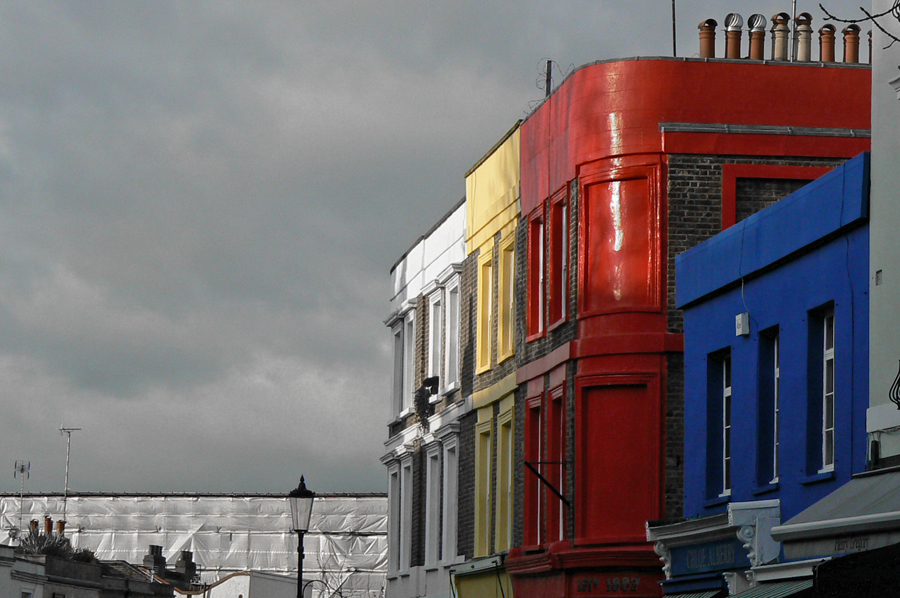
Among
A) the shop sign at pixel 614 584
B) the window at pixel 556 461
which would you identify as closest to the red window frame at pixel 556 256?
the window at pixel 556 461

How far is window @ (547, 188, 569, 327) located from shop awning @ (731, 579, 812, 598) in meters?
9.21

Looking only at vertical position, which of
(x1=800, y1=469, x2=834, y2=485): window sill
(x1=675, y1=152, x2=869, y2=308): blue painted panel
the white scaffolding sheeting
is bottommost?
the white scaffolding sheeting

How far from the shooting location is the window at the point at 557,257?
89.3 ft

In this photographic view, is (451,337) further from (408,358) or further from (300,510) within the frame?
(300,510)

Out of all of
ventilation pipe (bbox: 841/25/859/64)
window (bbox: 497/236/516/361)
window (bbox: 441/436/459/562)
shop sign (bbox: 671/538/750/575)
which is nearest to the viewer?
shop sign (bbox: 671/538/750/575)

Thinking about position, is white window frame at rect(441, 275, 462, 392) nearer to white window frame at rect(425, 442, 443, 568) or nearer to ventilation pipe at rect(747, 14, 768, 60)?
white window frame at rect(425, 442, 443, 568)

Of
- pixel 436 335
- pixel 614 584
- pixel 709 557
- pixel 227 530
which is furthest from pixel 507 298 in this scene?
pixel 227 530

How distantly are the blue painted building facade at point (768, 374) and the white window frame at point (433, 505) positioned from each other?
538 inches

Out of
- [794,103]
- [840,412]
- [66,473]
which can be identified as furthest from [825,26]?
[66,473]

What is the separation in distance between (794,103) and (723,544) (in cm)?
820

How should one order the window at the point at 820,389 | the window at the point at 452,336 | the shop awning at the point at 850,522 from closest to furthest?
the shop awning at the point at 850,522
the window at the point at 820,389
the window at the point at 452,336

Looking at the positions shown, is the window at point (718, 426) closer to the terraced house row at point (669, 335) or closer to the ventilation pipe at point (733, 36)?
the terraced house row at point (669, 335)

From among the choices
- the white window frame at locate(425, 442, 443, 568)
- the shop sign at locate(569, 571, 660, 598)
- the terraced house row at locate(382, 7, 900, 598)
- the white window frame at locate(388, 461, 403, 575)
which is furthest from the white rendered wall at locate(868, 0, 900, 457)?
the white window frame at locate(388, 461, 403, 575)

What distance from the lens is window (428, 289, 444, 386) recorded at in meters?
36.8
